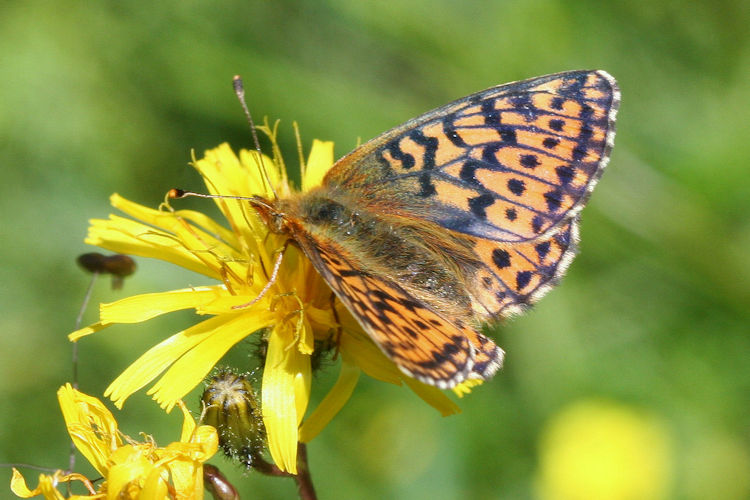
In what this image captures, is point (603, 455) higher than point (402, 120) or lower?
lower

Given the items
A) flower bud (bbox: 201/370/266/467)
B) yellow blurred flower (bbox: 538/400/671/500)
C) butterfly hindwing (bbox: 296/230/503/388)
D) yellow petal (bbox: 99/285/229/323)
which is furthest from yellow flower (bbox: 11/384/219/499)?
yellow blurred flower (bbox: 538/400/671/500)

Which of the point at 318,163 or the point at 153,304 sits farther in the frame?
the point at 318,163

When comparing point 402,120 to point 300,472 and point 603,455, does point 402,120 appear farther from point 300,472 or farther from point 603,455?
point 300,472

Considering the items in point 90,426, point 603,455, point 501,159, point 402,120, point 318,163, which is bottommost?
point 603,455

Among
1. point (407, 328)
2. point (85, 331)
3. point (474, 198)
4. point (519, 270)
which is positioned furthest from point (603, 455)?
point (85, 331)

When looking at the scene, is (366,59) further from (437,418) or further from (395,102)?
(437,418)

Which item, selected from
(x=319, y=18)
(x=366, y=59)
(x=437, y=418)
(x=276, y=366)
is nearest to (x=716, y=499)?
(x=437, y=418)

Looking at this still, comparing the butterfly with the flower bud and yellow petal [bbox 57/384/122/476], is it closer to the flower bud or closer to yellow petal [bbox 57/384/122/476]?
the flower bud
